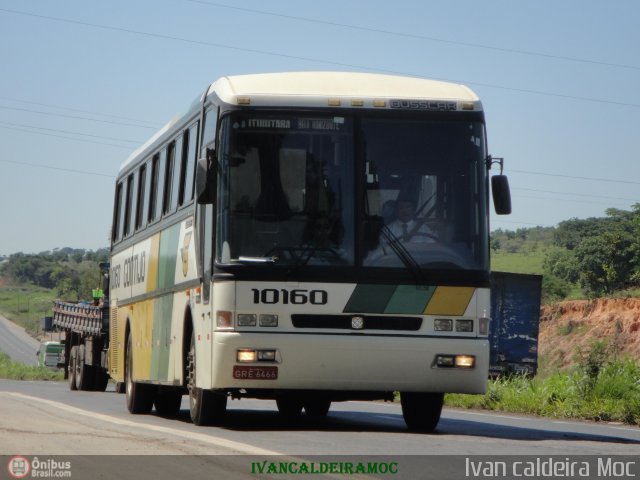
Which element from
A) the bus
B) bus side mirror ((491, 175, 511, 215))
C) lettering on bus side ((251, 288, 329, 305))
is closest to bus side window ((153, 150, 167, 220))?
the bus

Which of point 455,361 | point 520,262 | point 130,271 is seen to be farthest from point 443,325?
point 520,262

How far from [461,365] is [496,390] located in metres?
9.72

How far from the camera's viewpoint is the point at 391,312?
1434cm

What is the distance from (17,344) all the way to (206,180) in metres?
138

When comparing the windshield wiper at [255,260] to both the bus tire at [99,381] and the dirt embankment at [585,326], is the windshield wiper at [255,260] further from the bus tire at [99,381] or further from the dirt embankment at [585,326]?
the dirt embankment at [585,326]

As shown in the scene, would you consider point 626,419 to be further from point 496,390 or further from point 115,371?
point 115,371

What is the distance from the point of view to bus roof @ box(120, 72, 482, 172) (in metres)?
14.6

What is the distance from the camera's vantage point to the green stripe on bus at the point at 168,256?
17031mm

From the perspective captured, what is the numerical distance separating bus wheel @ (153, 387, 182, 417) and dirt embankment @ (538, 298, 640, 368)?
179 ft

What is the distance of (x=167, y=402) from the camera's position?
20000mm

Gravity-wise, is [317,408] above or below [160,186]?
below

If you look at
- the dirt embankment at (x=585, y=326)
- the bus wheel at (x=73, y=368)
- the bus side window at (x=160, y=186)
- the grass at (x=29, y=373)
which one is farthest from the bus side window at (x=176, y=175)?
the dirt embankment at (x=585, y=326)

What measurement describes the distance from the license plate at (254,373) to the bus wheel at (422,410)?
203 cm

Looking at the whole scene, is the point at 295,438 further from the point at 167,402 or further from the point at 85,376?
the point at 85,376
